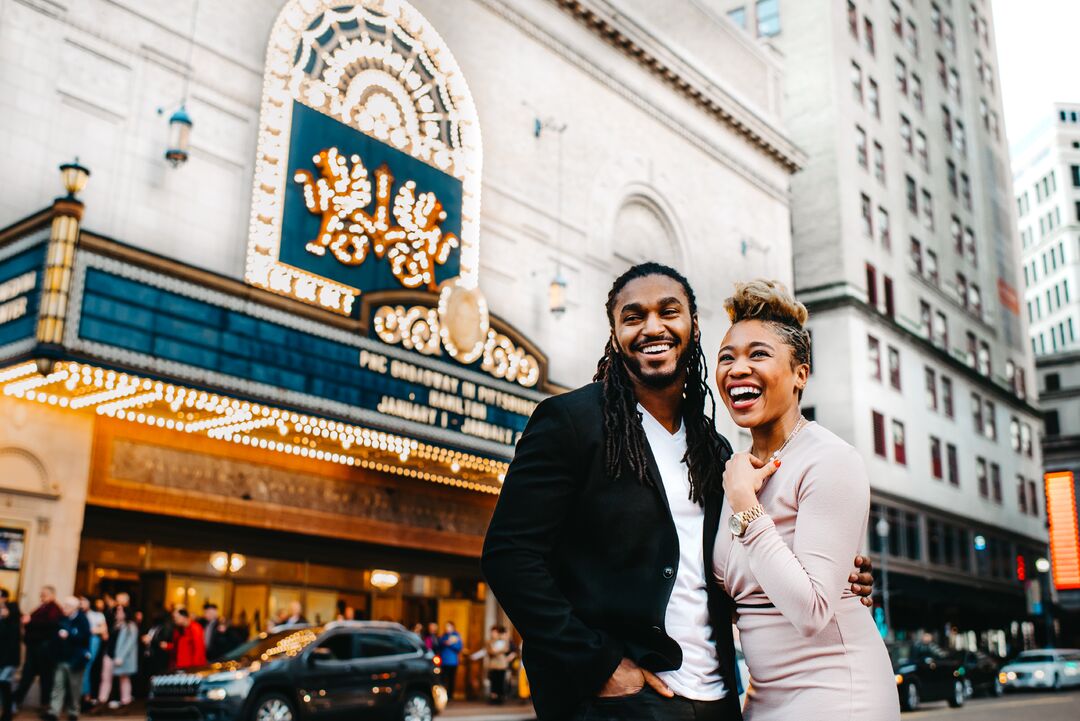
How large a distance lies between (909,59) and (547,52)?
29916 millimetres

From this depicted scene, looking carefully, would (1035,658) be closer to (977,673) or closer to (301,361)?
(977,673)

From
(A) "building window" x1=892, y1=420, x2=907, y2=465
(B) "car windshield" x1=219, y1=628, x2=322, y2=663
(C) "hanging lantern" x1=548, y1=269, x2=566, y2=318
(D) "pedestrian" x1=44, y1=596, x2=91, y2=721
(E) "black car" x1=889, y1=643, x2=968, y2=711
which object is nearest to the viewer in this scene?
(B) "car windshield" x1=219, y1=628, x2=322, y2=663

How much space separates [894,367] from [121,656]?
33547 mm

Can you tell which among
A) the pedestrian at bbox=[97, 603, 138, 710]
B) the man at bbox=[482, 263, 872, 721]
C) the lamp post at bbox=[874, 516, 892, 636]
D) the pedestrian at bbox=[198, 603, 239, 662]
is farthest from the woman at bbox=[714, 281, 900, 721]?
the lamp post at bbox=[874, 516, 892, 636]

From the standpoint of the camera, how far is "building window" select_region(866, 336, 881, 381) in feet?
135

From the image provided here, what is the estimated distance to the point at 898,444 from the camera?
42.2 m

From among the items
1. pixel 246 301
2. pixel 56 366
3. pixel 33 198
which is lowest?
pixel 56 366

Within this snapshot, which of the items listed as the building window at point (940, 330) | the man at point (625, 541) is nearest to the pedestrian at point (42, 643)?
the man at point (625, 541)

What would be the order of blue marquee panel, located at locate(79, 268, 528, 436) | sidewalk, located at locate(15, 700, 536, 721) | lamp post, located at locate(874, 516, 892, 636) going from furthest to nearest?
lamp post, located at locate(874, 516, 892, 636)
sidewalk, located at locate(15, 700, 536, 721)
blue marquee panel, located at locate(79, 268, 528, 436)

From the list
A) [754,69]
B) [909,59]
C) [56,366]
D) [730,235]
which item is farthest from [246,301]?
[909,59]

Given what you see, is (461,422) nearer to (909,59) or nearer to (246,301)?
(246,301)

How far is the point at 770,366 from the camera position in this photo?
3572 millimetres

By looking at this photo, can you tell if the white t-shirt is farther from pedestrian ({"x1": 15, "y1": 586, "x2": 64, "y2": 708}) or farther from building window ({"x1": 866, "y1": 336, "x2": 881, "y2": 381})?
building window ({"x1": 866, "y1": 336, "x2": 881, "y2": 381})

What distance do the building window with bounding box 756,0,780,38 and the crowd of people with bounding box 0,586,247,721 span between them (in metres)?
36.0
